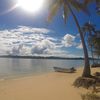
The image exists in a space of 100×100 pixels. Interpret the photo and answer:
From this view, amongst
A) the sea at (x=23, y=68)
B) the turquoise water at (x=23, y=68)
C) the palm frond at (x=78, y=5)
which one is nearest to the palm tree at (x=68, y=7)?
the palm frond at (x=78, y=5)

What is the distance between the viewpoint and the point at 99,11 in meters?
13.8

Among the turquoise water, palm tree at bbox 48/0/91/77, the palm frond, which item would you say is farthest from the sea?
the palm frond

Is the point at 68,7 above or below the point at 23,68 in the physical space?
above

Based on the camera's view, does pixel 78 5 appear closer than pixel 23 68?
Yes

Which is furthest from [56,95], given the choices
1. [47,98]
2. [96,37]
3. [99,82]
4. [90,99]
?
[96,37]

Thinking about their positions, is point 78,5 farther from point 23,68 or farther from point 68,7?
point 23,68

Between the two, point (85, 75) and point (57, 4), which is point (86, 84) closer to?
point (85, 75)

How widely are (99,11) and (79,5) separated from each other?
3.90m

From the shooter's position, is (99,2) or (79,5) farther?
(79,5)

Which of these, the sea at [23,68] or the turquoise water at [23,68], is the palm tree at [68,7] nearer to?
the sea at [23,68]

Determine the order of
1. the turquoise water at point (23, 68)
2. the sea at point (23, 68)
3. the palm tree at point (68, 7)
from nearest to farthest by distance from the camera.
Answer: the palm tree at point (68, 7), the sea at point (23, 68), the turquoise water at point (23, 68)

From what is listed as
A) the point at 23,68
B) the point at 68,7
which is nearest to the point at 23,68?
the point at 23,68

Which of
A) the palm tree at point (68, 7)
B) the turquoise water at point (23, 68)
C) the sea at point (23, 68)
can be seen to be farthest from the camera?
the turquoise water at point (23, 68)

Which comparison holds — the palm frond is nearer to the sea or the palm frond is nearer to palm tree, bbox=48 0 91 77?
palm tree, bbox=48 0 91 77
